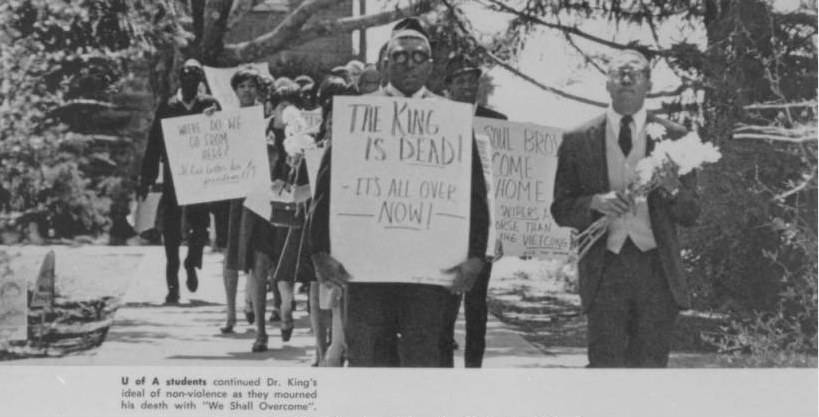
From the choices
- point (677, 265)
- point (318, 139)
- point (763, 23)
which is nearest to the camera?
point (677, 265)

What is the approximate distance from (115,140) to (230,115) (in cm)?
50

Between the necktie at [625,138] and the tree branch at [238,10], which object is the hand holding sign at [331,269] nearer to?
the necktie at [625,138]

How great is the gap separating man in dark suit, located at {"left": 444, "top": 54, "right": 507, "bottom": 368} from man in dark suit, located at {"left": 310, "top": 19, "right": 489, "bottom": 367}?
1.90ft

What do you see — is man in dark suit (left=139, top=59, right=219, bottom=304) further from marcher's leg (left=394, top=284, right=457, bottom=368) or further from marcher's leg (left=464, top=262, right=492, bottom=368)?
marcher's leg (left=394, top=284, right=457, bottom=368)

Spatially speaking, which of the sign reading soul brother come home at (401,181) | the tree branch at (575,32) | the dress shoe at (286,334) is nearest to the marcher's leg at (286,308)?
the dress shoe at (286,334)

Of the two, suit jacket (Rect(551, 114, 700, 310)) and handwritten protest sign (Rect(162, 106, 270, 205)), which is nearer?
suit jacket (Rect(551, 114, 700, 310))

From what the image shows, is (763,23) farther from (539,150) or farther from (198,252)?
(198,252)

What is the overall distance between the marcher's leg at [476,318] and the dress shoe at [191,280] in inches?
50.5

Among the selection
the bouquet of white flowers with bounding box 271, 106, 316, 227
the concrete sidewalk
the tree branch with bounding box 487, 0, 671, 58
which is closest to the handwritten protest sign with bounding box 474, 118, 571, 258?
the concrete sidewalk

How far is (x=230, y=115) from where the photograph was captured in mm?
5207

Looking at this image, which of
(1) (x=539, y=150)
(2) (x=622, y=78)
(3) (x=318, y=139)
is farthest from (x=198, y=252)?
(2) (x=622, y=78)

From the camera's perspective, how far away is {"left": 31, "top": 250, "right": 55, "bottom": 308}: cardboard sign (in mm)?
5102

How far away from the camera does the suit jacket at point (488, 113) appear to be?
501 centimetres

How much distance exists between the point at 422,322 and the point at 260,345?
4.50ft
